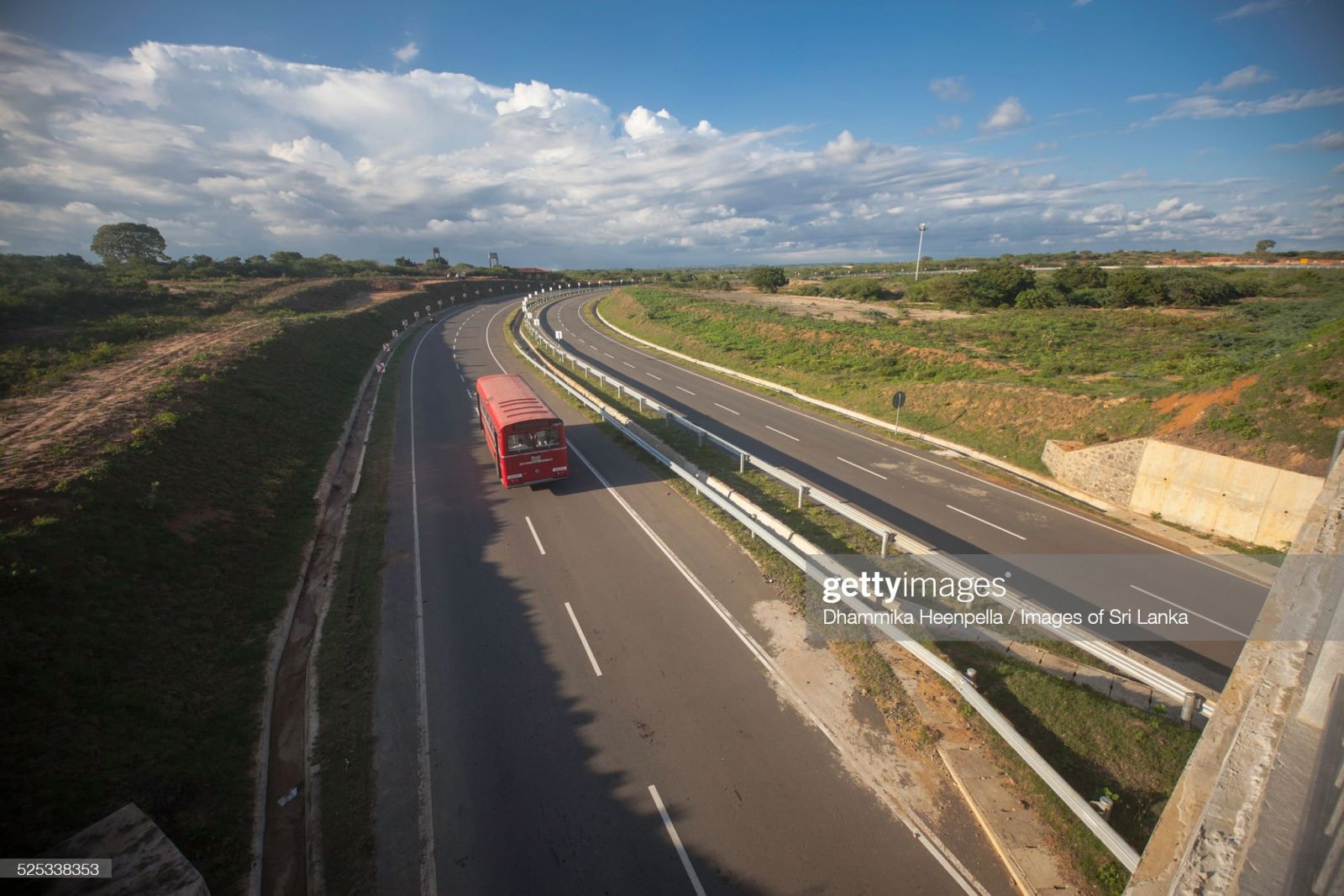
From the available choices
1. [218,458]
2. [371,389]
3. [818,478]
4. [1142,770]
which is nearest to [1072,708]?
[1142,770]

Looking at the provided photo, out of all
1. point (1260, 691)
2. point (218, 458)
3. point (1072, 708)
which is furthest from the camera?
point (218, 458)

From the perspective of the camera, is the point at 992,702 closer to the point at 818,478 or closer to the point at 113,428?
the point at 818,478

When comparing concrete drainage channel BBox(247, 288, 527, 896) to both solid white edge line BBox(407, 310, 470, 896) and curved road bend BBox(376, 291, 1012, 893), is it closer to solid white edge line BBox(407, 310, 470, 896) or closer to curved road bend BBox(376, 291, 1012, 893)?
curved road bend BBox(376, 291, 1012, 893)

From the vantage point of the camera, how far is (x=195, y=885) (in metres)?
5.88

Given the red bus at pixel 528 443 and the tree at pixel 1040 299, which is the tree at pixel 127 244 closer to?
the red bus at pixel 528 443

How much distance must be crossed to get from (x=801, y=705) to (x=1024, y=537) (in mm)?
11330

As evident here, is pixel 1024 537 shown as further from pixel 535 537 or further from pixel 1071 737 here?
pixel 535 537

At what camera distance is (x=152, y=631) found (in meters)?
9.92

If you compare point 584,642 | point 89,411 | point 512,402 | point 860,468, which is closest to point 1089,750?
point 584,642

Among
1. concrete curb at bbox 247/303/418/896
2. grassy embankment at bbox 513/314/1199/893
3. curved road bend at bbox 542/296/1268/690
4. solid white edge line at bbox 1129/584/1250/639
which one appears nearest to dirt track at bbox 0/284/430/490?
concrete curb at bbox 247/303/418/896

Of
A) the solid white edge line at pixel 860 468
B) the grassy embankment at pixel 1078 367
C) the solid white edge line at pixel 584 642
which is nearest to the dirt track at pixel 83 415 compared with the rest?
the solid white edge line at pixel 584 642

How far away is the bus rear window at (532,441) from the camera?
16955 millimetres

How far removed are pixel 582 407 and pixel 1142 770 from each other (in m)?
24.7

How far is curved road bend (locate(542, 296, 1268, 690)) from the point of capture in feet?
40.2
